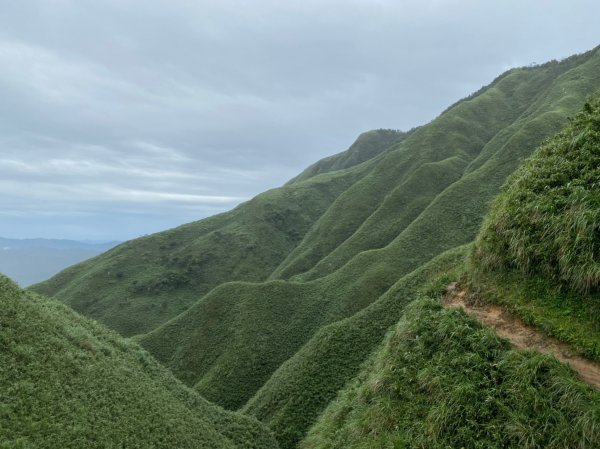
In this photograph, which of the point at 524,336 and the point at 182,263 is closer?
the point at 524,336

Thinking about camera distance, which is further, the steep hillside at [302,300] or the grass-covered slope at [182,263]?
→ the grass-covered slope at [182,263]

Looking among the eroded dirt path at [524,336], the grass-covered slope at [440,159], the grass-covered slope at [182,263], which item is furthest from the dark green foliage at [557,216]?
the grass-covered slope at [182,263]

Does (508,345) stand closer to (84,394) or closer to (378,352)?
(378,352)

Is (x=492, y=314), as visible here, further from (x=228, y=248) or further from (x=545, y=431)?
(x=228, y=248)

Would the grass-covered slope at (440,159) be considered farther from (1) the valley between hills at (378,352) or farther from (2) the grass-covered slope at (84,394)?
(2) the grass-covered slope at (84,394)

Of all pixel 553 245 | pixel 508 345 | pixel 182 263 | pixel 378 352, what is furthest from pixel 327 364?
pixel 182 263

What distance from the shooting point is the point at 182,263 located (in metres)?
104

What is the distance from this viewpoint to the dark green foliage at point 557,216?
14.4m

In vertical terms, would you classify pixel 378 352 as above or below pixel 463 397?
below

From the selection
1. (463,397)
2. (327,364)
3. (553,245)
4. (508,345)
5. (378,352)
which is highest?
(553,245)

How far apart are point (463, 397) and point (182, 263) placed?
3869 inches

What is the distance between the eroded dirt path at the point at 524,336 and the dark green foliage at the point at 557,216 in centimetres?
225

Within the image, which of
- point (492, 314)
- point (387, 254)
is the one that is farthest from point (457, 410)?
point (387, 254)

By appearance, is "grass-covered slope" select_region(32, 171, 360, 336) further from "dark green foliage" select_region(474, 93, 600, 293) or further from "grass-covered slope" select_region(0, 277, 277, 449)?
"dark green foliage" select_region(474, 93, 600, 293)
